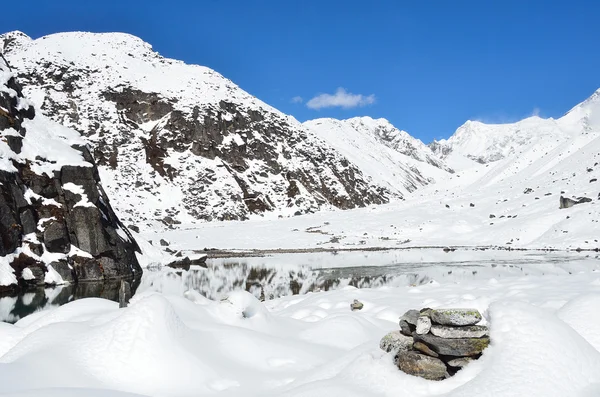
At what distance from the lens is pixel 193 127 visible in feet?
319

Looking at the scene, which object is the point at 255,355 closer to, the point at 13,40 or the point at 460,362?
the point at 460,362

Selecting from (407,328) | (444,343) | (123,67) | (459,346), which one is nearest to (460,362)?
(459,346)

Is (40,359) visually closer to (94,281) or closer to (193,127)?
(94,281)

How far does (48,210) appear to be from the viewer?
1255 inches

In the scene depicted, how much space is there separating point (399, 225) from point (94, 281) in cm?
3790

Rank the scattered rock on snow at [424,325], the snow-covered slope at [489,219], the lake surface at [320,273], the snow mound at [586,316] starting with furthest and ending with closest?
the snow-covered slope at [489,219] → the lake surface at [320,273] → the snow mound at [586,316] → the scattered rock on snow at [424,325]

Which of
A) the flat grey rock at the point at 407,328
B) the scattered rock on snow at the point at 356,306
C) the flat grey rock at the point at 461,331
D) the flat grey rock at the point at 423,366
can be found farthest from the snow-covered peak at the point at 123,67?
the flat grey rock at the point at 461,331

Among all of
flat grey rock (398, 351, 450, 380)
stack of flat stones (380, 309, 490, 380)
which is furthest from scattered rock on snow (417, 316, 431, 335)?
flat grey rock (398, 351, 450, 380)

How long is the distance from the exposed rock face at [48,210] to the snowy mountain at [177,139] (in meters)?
37.8

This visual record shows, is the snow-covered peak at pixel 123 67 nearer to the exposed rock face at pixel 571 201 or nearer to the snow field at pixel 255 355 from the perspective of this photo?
the exposed rock face at pixel 571 201

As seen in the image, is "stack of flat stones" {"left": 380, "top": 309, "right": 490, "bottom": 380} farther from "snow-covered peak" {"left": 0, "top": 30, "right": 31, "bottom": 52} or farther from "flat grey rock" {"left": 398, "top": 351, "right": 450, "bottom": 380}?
"snow-covered peak" {"left": 0, "top": 30, "right": 31, "bottom": 52}

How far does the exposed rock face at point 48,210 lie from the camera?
95.8 ft

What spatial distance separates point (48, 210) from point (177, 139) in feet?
213

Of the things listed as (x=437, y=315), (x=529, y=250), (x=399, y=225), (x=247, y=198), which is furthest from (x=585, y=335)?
(x=247, y=198)
